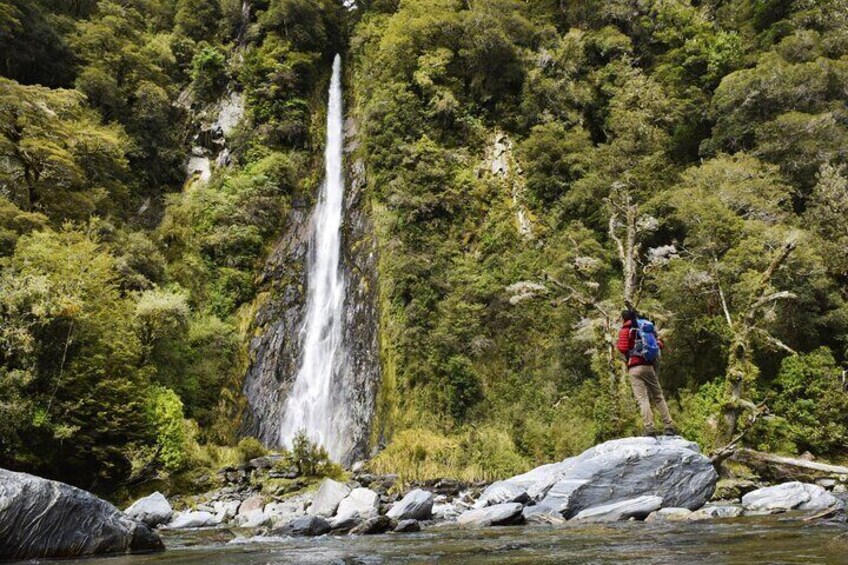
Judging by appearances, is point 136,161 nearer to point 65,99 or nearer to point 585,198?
point 65,99

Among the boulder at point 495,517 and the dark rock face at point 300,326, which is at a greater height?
the dark rock face at point 300,326

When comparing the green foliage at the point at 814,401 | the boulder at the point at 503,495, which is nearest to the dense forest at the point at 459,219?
the green foliage at the point at 814,401

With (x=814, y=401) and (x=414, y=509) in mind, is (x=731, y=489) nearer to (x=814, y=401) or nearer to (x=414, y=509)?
(x=414, y=509)

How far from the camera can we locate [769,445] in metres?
12.6

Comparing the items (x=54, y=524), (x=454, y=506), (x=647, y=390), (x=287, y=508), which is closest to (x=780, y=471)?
(x=647, y=390)

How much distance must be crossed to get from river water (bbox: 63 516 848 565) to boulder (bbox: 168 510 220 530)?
2.47m

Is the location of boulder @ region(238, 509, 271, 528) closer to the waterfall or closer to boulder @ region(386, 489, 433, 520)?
boulder @ region(386, 489, 433, 520)

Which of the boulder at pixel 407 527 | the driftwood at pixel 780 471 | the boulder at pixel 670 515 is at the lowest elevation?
the driftwood at pixel 780 471

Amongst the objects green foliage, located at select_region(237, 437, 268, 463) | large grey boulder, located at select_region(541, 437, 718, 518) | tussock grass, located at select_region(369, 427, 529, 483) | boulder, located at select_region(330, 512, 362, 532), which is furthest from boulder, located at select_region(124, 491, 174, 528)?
large grey boulder, located at select_region(541, 437, 718, 518)

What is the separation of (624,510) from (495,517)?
5.41 feet

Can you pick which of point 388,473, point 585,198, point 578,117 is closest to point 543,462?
point 388,473

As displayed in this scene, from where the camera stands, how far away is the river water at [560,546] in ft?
13.1

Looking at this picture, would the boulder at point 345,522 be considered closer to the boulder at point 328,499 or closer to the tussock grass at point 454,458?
the boulder at point 328,499

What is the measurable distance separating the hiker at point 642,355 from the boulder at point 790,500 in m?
1.43
